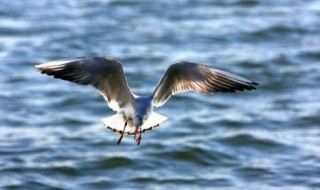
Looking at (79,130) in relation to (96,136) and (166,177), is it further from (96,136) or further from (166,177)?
(166,177)

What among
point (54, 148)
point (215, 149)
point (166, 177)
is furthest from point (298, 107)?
point (54, 148)

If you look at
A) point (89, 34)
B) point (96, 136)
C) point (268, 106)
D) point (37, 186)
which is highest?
point (89, 34)

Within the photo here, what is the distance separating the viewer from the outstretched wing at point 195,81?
20.9 feet

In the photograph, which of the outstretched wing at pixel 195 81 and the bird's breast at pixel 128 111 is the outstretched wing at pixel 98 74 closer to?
the bird's breast at pixel 128 111

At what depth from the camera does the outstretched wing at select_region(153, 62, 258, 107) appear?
20.9 feet

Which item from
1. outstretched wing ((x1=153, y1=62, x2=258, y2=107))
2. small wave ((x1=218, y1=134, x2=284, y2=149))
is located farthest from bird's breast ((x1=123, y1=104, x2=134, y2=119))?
small wave ((x1=218, y1=134, x2=284, y2=149))

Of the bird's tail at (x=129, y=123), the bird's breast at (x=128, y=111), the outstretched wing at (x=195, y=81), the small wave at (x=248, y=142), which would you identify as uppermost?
the outstretched wing at (x=195, y=81)

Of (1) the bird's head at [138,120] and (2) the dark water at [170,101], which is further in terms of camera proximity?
(2) the dark water at [170,101]

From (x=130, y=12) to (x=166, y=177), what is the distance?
6.71m

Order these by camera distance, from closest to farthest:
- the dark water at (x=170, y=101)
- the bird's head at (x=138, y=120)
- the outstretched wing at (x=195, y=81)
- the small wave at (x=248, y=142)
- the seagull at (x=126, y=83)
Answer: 1. the bird's head at (x=138, y=120)
2. the seagull at (x=126, y=83)
3. the outstretched wing at (x=195, y=81)
4. the dark water at (x=170, y=101)
5. the small wave at (x=248, y=142)

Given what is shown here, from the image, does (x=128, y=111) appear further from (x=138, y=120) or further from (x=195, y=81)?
(x=195, y=81)

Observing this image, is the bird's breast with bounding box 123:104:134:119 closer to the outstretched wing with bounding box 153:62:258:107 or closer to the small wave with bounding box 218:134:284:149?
the outstretched wing with bounding box 153:62:258:107

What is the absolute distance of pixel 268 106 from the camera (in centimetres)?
1152

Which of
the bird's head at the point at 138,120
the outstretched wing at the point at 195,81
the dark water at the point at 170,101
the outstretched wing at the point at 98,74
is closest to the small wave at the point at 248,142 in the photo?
the dark water at the point at 170,101
